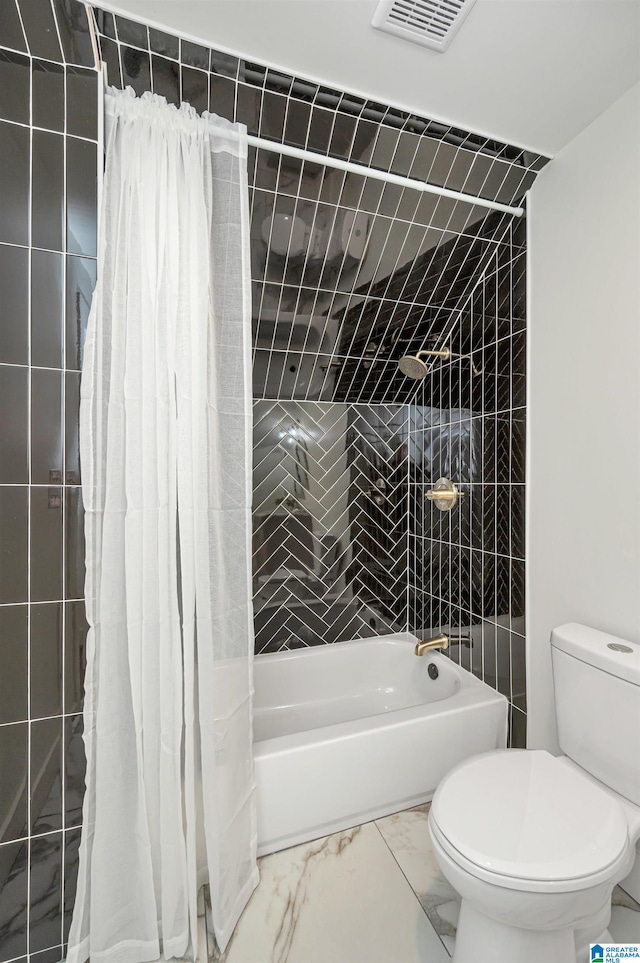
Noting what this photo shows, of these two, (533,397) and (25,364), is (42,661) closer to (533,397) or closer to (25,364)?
(25,364)

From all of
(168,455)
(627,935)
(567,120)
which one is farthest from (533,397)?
(627,935)

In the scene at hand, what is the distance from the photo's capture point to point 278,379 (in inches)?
91.7

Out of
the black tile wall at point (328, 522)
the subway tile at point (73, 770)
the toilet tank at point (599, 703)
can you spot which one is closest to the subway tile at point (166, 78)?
the black tile wall at point (328, 522)

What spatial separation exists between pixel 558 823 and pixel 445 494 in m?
1.33

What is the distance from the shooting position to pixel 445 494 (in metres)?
2.21

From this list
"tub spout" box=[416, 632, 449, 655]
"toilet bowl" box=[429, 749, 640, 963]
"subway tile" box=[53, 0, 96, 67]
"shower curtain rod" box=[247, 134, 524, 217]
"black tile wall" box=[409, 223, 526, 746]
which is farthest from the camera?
"tub spout" box=[416, 632, 449, 655]

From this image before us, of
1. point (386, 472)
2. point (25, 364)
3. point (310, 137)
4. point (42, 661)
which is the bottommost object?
point (42, 661)

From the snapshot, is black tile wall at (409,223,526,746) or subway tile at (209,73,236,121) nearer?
subway tile at (209,73,236,121)

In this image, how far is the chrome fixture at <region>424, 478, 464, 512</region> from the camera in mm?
2186

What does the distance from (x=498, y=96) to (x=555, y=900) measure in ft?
6.75

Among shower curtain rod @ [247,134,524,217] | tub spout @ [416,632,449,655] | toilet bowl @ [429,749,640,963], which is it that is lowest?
toilet bowl @ [429,749,640,963]

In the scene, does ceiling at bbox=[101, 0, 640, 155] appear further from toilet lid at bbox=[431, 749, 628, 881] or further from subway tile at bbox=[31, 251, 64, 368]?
toilet lid at bbox=[431, 749, 628, 881]

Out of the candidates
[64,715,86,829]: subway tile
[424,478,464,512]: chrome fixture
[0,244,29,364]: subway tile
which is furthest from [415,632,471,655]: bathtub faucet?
[0,244,29,364]: subway tile

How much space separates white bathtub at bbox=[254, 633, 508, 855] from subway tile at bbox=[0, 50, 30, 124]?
1886 mm
